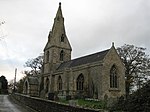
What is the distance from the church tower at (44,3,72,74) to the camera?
182 ft

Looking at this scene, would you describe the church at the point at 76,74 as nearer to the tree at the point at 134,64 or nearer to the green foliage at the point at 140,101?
the tree at the point at 134,64

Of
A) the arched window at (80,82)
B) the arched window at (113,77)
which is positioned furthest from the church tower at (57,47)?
the arched window at (113,77)

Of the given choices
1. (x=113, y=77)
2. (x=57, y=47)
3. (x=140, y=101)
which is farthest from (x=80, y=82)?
(x=140, y=101)

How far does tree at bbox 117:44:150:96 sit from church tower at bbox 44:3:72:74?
1433cm

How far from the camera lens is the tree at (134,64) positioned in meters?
45.7

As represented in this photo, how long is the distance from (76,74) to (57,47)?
14.3 metres

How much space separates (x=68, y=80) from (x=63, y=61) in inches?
476

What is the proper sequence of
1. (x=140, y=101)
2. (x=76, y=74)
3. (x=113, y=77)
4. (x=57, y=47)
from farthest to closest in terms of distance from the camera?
(x=57, y=47)
(x=76, y=74)
(x=113, y=77)
(x=140, y=101)

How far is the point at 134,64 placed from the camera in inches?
1876

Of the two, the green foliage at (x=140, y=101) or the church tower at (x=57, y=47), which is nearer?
the green foliage at (x=140, y=101)

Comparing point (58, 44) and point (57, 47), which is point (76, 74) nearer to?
point (57, 47)

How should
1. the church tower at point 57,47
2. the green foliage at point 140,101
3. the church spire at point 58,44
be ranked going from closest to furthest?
the green foliage at point 140,101, the church tower at point 57,47, the church spire at point 58,44

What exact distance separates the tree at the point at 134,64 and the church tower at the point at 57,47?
47.0ft

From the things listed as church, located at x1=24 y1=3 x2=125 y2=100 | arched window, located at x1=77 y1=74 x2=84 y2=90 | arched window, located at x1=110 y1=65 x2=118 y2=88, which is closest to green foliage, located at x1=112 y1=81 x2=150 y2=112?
church, located at x1=24 y1=3 x2=125 y2=100
